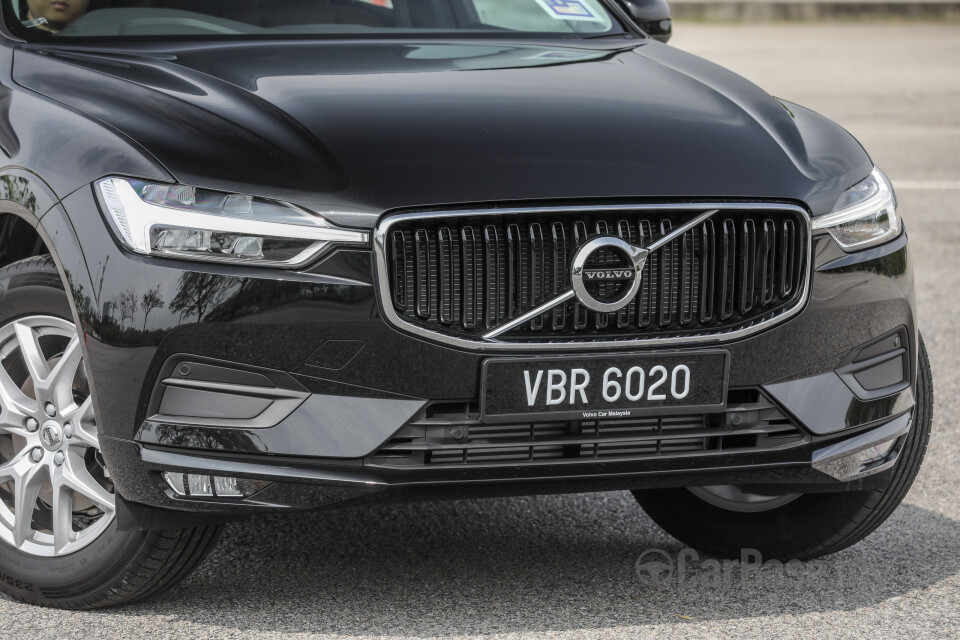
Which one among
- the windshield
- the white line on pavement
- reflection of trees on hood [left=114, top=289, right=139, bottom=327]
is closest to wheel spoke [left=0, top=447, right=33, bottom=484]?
reflection of trees on hood [left=114, top=289, right=139, bottom=327]

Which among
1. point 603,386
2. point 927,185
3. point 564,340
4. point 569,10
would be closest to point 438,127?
point 564,340

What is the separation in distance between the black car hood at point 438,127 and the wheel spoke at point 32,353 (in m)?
0.56

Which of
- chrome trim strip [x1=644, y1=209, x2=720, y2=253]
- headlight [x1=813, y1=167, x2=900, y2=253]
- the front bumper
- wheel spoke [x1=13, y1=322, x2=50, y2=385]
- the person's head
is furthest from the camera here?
the person's head

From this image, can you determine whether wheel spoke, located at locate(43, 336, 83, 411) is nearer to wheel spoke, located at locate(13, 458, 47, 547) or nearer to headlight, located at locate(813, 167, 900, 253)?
wheel spoke, located at locate(13, 458, 47, 547)

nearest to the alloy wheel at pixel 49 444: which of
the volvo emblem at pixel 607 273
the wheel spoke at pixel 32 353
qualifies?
the wheel spoke at pixel 32 353

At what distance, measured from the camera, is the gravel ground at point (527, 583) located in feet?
11.6

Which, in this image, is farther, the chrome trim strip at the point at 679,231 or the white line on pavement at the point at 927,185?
the white line on pavement at the point at 927,185

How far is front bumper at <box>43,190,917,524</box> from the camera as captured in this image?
3.12 m

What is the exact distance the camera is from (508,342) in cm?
319

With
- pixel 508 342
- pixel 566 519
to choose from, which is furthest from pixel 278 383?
pixel 566 519

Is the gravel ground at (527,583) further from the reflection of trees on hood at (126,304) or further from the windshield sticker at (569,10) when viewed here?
the windshield sticker at (569,10)

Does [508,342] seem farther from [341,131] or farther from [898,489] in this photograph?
[898,489]

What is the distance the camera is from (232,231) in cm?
313

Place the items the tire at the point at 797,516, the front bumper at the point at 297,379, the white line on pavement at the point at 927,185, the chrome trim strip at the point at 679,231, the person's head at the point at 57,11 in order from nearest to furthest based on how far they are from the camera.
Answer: the front bumper at the point at 297,379, the chrome trim strip at the point at 679,231, the tire at the point at 797,516, the person's head at the point at 57,11, the white line on pavement at the point at 927,185
